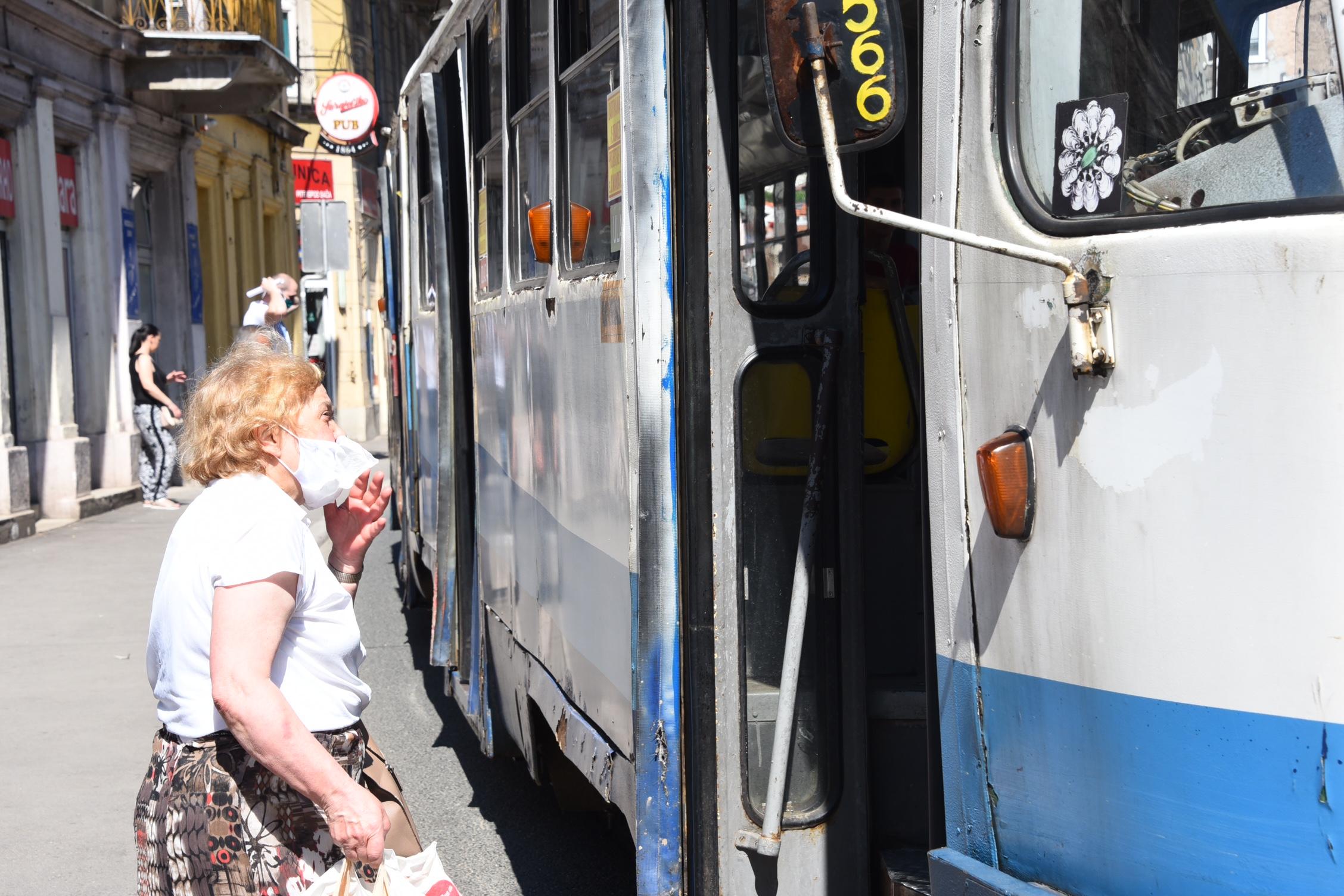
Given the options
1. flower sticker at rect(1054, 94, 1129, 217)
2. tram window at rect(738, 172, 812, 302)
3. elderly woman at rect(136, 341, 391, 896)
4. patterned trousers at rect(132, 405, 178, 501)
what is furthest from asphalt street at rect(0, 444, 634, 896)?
patterned trousers at rect(132, 405, 178, 501)

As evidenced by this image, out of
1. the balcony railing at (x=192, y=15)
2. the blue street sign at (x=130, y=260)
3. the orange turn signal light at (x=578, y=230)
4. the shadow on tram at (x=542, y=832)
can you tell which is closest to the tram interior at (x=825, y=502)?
the orange turn signal light at (x=578, y=230)

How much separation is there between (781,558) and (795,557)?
0.03 meters

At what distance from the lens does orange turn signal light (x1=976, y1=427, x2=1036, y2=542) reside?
7.13 feet

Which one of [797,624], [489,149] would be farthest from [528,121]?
[797,624]

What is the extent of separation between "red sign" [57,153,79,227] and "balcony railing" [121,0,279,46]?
74.2 inches

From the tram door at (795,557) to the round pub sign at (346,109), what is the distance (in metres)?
20.8

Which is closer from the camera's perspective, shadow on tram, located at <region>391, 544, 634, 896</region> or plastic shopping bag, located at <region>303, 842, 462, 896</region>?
plastic shopping bag, located at <region>303, 842, 462, 896</region>

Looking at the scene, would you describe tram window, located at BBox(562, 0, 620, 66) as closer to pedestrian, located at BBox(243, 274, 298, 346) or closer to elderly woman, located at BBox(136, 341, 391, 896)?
elderly woman, located at BBox(136, 341, 391, 896)

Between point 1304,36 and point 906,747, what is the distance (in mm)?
1729

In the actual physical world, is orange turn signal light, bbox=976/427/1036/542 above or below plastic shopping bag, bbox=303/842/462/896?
above

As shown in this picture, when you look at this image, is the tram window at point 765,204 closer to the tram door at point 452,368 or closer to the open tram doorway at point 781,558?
the open tram doorway at point 781,558

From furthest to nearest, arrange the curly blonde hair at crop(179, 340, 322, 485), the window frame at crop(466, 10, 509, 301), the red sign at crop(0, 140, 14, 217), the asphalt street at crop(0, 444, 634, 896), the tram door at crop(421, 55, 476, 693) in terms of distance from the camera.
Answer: the red sign at crop(0, 140, 14, 217) < the tram door at crop(421, 55, 476, 693) < the asphalt street at crop(0, 444, 634, 896) < the window frame at crop(466, 10, 509, 301) < the curly blonde hair at crop(179, 340, 322, 485)

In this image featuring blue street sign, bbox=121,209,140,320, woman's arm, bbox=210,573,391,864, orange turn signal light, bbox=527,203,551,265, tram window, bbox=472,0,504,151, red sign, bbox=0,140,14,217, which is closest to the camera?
woman's arm, bbox=210,573,391,864

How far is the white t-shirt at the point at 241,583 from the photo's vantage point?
8.72 feet
